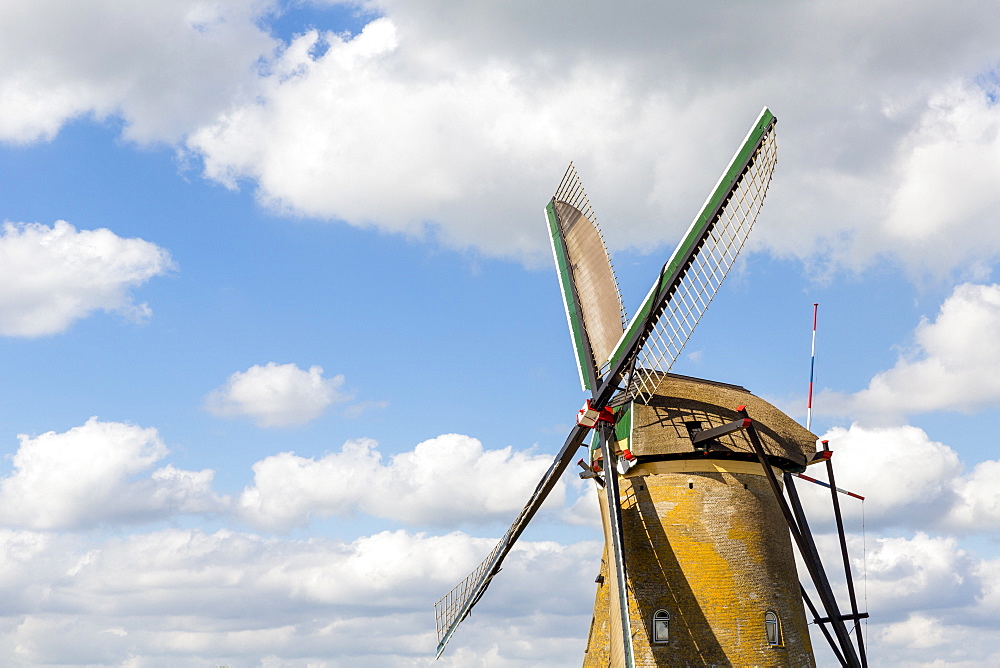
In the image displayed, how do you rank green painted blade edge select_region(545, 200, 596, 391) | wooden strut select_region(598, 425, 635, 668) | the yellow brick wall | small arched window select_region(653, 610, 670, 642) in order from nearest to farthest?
wooden strut select_region(598, 425, 635, 668)
the yellow brick wall
small arched window select_region(653, 610, 670, 642)
green painted blade edge select_region(545, 200, 596, 391)

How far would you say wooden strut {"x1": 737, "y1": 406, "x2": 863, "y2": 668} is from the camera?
2708cm

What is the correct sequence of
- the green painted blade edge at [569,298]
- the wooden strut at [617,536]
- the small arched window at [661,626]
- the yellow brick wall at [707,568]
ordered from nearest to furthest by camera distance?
the wooden strut at [617,536] < the yellow brick wall at [707,568] < the small arched window at [661,626] < the green painted blade edge at [569,298]

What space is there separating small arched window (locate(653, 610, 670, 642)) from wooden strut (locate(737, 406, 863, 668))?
3446 mm

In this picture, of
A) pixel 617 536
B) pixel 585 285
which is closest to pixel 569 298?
pixel 585 285

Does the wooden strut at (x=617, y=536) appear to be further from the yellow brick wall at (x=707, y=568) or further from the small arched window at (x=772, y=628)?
the small arched window at (x=772, y=628)

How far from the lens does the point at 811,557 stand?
27.8 meters

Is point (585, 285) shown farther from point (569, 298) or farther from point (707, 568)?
point (707, 568)

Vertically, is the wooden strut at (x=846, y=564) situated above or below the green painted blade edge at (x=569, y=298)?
below

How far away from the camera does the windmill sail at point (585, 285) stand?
29.9 metres

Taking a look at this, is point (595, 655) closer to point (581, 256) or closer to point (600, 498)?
point (600, 498)

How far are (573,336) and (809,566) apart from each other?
26.1 feet

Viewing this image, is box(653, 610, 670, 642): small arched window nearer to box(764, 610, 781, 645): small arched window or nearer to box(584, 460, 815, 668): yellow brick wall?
box(584, 460, 815, 668): yellow brick wall

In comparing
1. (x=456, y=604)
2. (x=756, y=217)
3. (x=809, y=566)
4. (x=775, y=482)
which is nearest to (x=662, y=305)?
(x=756, y=217)

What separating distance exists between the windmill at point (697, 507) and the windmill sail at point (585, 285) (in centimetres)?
77
